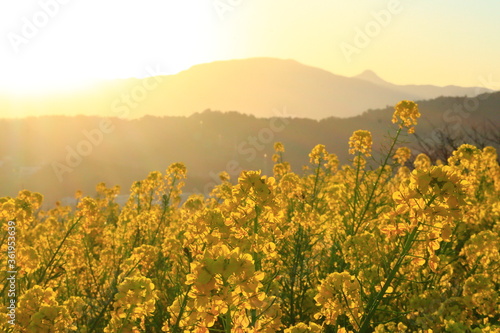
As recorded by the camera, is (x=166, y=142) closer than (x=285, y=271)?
No

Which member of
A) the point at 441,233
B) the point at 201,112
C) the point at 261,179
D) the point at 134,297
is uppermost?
the point at 201,112

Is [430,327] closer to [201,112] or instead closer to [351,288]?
[351,288]

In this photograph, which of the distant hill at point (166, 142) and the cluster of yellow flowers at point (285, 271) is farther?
the distant hill at point (166, 142)

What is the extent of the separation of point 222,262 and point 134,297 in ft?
2.83

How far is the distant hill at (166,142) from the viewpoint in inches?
856

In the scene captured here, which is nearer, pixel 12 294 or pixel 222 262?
pixel 222 262

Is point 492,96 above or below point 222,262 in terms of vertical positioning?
above

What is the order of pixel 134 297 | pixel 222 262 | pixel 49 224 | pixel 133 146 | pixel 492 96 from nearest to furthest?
pixel 222 262 → pixel 134 297 → pixel 49 224 → pixel 133 146 → pixel 492 96

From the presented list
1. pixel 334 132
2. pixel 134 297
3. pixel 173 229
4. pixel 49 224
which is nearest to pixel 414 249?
pixel 134 297

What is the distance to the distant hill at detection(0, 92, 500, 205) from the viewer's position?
71.3ft

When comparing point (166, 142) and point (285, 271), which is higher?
point (166, 142)

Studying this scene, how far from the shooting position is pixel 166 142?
25.4 m

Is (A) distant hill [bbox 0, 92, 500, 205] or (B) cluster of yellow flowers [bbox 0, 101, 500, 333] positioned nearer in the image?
(B) cluster of yellow flowers [bbox 0, 101, 500, 333]

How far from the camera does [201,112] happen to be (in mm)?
27984
